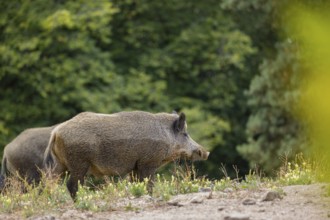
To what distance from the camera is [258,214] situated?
8680 mm

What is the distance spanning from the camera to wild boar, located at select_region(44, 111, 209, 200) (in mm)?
11320

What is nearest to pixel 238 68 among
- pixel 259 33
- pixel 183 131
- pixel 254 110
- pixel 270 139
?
pixel 259 33

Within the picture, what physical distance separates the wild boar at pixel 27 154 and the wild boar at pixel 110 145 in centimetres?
444

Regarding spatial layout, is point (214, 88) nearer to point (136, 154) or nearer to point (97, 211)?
point (136, 154)

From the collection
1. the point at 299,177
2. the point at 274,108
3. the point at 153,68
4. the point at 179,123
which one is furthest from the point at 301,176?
the point at 153,68

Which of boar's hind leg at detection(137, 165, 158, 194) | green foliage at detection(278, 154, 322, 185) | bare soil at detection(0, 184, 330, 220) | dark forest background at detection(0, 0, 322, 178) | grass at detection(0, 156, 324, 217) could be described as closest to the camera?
bare soil at detection(0, 184, 330, 220)

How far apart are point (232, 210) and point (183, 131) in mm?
4513

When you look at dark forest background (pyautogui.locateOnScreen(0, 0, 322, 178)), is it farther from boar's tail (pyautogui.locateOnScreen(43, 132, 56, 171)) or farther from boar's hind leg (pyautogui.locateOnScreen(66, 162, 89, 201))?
boar's hind leg (pyautogui.locateOnScreen(66, 162, 89, 201))

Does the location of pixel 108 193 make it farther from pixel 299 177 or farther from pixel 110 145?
pixel 299 177

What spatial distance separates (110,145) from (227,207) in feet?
9.49

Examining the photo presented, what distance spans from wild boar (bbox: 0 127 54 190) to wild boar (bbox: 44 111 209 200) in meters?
4.44

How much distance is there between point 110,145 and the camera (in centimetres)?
1174

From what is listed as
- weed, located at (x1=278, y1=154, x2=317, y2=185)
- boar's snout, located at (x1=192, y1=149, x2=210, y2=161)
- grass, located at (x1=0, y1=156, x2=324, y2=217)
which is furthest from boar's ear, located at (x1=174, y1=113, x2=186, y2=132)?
weed, located at (x1=278, y1=154, x2=317, y2=185)

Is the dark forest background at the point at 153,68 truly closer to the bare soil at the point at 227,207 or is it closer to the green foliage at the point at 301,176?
the green foliage at the point at 301,176
